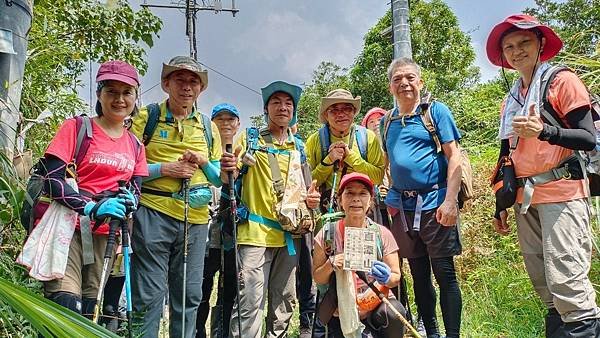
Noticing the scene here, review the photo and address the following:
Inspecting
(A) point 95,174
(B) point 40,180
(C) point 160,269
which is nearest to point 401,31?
(C) point 160,269

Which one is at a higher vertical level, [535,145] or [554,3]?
[554,3]

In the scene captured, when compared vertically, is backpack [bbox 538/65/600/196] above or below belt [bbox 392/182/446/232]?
above

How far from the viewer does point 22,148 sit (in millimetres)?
3223

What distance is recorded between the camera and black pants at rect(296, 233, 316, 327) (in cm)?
425

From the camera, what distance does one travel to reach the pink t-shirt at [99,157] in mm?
2758

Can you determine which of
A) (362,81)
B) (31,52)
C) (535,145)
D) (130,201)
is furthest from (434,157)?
(362,81)

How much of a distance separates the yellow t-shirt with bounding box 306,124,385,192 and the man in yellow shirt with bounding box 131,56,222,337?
0.94m

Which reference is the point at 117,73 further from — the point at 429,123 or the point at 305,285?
the point at 305,285

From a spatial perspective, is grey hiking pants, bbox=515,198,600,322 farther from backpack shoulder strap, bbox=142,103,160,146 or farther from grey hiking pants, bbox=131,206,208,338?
backpack shoulder strap, bbox=142,103,160,146

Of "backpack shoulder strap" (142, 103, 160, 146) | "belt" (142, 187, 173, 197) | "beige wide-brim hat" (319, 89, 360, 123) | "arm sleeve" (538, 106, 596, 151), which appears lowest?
"belt" (142, 187, 173, 197)

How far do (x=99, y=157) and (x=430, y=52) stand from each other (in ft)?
56.8

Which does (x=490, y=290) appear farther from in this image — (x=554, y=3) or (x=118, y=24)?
(x=554, y=3)

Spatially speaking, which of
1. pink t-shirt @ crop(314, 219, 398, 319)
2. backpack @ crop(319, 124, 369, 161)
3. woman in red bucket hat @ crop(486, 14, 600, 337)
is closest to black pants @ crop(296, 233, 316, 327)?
pink t-shirt @ crop(314, 219, 398, 319)

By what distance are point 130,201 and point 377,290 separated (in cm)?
166
